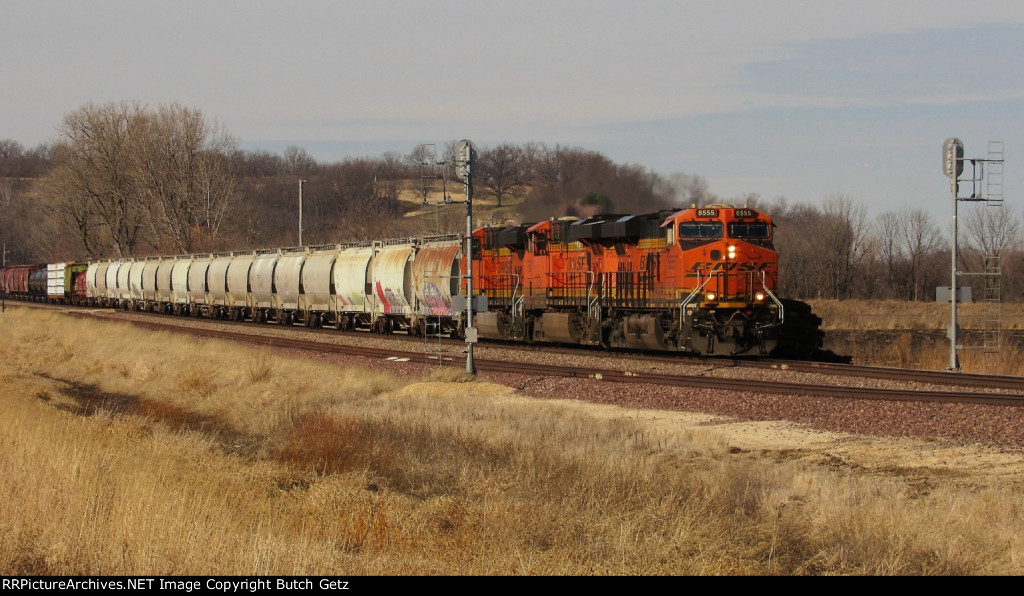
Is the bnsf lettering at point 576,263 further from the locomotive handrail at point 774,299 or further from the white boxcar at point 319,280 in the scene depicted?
the white boxcar at point 319,280

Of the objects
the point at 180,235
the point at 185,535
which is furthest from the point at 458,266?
the point at 180,235

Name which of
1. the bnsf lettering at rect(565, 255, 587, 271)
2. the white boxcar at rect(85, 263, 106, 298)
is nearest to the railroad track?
the bnsf lettering at rect(565, 255, 587, 271)

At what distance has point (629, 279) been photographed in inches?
949

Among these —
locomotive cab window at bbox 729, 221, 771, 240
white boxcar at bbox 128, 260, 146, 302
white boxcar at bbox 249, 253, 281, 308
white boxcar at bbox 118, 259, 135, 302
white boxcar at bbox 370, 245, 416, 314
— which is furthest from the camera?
white boxcar at bbox 118, 259, 135, 302

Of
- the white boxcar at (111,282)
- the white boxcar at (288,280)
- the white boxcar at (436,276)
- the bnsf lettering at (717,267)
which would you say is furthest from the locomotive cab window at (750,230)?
the white boxcar at (111,282)

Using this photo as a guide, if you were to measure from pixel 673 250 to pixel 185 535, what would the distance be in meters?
16.9

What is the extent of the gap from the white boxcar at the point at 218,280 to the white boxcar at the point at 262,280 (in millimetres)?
3406

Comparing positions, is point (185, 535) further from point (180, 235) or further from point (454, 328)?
point (180, 235)

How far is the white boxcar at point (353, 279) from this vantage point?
118 ft

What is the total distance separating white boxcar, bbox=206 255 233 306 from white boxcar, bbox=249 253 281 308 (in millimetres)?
3406

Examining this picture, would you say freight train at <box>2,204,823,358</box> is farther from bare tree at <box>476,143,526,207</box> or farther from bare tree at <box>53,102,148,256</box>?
bare tree at <box>53,102,148,256</box>

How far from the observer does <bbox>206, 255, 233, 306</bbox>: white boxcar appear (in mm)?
47812

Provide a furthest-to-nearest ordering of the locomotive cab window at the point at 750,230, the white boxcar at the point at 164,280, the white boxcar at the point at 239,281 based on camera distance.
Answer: the white boxcar at the point at 164,280
the white boxcar at the point at 239,281
the locomotive cab window at the point at 750,230

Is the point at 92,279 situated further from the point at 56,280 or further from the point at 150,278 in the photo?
the point at 150,278
